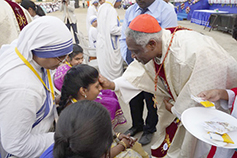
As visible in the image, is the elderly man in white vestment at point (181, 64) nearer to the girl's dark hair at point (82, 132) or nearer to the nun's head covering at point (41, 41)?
the nun's head covering at point (41, 41)

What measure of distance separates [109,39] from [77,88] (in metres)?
2.36

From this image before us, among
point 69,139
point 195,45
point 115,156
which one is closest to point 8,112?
Answer: point 69,139

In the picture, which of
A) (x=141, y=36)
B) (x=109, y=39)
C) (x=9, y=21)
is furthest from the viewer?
(x=109, y=39)

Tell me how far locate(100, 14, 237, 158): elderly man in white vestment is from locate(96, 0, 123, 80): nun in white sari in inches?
83.4

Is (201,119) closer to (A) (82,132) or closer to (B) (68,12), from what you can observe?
(A) (82,132)

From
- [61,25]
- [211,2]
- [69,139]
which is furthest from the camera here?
[211,2]

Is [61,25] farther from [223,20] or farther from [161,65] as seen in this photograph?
[223,20]

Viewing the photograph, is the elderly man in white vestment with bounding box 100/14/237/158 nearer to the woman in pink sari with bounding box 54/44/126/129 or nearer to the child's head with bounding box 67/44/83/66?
the woman in pink sari with bounding box 54/44/126/129

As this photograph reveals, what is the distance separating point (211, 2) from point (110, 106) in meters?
12.0

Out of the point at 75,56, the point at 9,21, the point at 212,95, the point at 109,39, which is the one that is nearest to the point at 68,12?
the point at 109,39

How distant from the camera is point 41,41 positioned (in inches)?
49.3

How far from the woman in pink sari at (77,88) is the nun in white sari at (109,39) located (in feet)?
3.39

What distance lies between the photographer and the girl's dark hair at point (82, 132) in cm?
84

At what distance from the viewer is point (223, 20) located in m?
8.62
